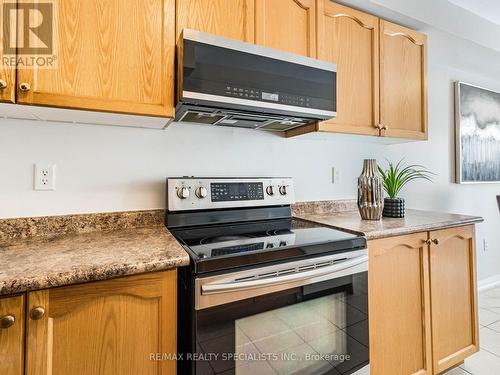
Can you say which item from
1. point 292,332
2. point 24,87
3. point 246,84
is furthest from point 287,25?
point 292,332

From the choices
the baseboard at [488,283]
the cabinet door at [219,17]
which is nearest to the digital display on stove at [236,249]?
the cabinet door at [219,17]

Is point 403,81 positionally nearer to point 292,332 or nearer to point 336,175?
point 336,175

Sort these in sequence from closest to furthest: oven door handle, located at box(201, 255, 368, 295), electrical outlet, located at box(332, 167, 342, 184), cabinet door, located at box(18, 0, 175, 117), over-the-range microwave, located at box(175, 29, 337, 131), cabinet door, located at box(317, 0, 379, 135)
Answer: oven door handle, located at box(201, 255, 368, 295) < cabinet door, located at box(18, 0, 175, 117) < over-the-range microwave, located at box(175, 29, 337, 131) < cabinet door, located at box(317, 0, 379, 135) < electrical outlet, located at box(332, 167, 342, 184)

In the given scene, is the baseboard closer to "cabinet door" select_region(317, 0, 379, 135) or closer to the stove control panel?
"cabinet door" select_region(317, 0, 379, 135)

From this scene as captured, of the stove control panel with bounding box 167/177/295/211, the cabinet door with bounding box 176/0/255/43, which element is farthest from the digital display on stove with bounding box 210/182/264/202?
the cabinet door with bounding box 176/0/255/43

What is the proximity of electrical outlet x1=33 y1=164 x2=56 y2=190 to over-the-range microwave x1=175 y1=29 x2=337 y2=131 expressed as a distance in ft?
2.04

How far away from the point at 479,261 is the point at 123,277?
330 cm

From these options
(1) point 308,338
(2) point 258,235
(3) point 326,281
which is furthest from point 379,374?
(2) point 258,235

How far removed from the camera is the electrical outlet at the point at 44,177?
4.04 ft

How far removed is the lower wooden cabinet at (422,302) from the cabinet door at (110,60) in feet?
3.95

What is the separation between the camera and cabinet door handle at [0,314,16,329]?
707 millimetres

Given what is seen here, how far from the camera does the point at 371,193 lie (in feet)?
5.33

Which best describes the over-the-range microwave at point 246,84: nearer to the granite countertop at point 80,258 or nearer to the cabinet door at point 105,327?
the granite countertop at point 80,258

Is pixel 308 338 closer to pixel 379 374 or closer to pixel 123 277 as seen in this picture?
pixel 379 374
